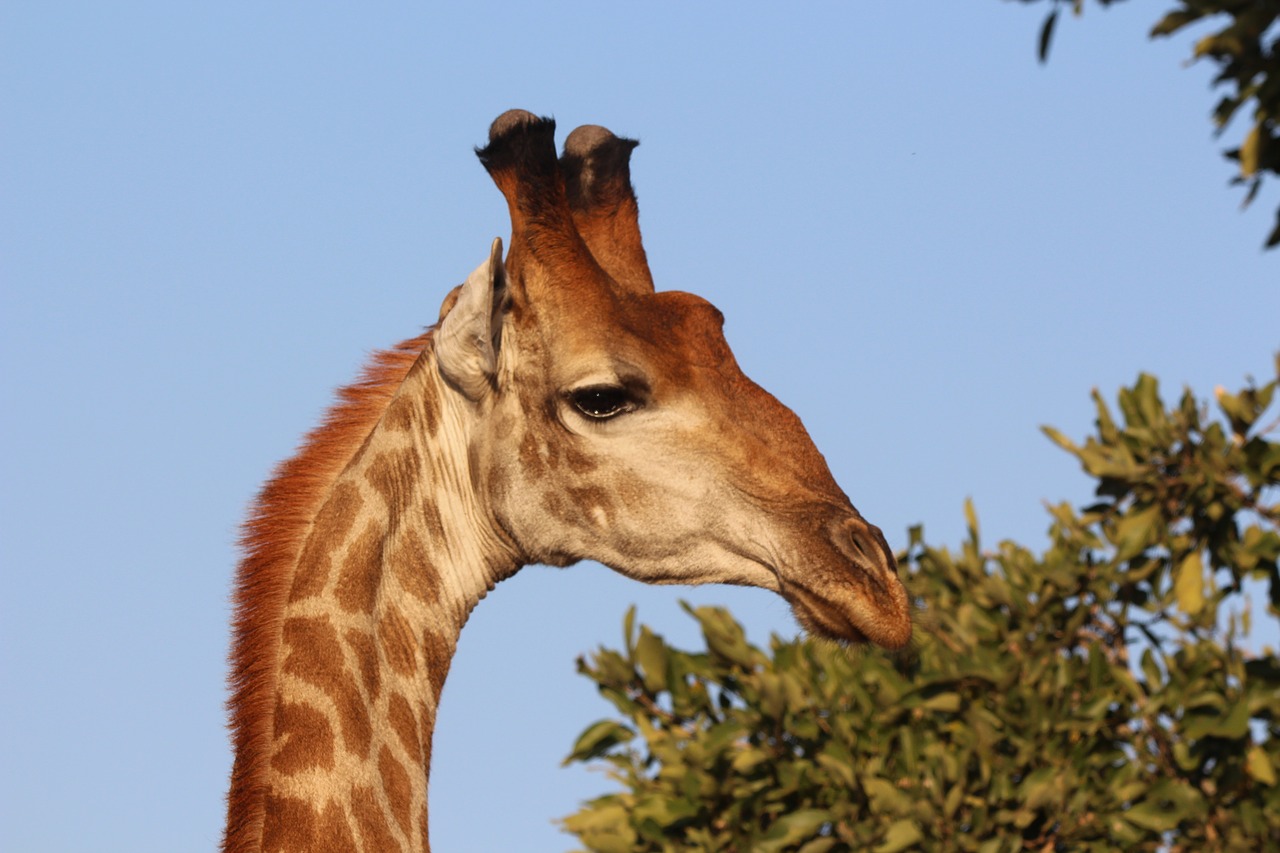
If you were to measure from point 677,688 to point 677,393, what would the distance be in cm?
265

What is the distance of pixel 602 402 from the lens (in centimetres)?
723

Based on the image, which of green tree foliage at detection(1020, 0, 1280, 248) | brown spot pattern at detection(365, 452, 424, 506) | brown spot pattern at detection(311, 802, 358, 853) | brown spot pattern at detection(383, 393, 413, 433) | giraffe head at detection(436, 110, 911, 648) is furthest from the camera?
brown spot pattern at detection(383, 393, 413, 433)

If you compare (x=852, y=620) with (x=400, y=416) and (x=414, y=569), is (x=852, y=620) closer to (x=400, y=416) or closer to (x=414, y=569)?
(x=414, y=569)

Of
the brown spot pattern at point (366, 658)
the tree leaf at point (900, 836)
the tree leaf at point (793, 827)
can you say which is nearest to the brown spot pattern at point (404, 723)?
the brown spot pattern at point (366, 658)

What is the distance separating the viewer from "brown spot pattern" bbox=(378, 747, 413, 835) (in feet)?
22.9

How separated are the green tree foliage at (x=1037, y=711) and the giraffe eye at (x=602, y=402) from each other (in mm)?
2567

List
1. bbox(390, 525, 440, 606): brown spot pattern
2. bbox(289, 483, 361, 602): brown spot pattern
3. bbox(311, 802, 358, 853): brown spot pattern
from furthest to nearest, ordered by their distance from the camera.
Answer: bbox(390, 525, 440, 606): brown spot pattern
bbox(289, 483, 361, 602): brown spot pattern
bbox(311, 802, 358, 853): brown spot pattern

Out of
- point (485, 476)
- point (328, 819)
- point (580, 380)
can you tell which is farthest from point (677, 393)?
point (328, 819)

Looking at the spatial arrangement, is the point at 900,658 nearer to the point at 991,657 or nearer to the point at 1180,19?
the point at 991,657

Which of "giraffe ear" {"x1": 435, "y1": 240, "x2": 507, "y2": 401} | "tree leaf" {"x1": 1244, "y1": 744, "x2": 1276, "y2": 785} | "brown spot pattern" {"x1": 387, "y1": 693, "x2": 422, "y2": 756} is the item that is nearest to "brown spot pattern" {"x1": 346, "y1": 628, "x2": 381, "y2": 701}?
"brown spot pattern" {"x1": 387, "y1": 693, "x2": 422, "y2": 756}

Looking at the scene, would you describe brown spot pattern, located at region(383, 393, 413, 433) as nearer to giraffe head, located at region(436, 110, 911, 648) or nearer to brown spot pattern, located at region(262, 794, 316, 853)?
giraffe head, located at region(436, 110, 911, 648)

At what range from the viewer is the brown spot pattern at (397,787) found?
6.96m

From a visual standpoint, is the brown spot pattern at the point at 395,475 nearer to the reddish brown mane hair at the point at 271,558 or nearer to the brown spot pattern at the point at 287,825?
the reddish brown mane hair at the point at 271,558

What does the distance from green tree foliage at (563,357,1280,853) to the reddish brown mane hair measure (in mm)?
2759
